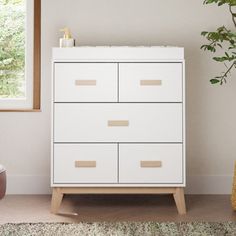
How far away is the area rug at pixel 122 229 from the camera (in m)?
2.42

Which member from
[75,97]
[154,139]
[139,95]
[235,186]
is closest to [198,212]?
[235,186]

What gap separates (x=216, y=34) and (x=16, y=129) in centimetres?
153

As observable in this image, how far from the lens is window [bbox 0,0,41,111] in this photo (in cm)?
343

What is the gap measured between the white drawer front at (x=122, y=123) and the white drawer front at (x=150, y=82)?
1.9 inches

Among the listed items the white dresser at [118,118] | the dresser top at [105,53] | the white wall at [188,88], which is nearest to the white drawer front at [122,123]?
the white dresser at [118,118]

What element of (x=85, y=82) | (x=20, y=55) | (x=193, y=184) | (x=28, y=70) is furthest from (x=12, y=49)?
(x=193, y=184)

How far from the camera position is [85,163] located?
2871 millimetres

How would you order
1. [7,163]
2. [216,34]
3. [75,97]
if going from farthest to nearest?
[7,163]
[216,34]
[75,97]

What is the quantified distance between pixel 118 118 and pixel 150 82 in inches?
11.5

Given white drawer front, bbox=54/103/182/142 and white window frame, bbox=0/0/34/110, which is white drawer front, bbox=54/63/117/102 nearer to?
white drawer front, bbox=54/103/182/142

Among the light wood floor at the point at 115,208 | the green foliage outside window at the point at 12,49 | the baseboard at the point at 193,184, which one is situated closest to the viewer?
the light wood floor at the point at 115,208

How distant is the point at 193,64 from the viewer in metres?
3.44

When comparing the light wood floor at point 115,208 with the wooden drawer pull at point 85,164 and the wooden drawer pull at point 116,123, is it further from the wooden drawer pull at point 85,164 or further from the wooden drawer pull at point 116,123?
the wooden drawer pull at point 116,123

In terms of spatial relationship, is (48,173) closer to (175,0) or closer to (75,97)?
(75,97)
